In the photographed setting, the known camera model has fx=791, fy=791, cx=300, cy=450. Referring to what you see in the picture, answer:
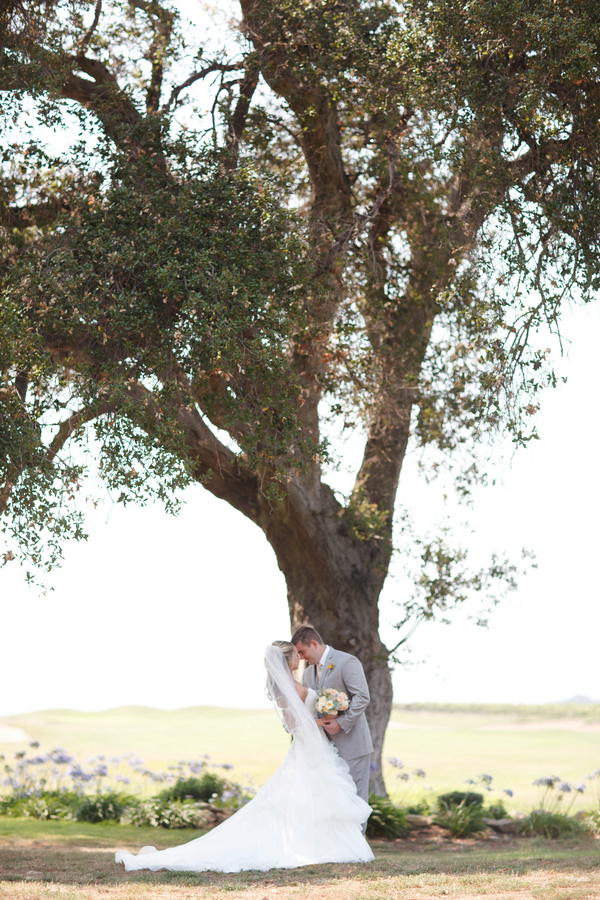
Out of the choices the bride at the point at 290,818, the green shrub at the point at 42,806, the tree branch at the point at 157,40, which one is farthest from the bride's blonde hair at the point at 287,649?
the tree branch at the point at 157,40

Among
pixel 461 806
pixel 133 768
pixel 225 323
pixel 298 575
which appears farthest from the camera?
pixel 133 768

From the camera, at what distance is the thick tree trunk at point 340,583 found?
13062mm

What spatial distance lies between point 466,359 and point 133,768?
34.7 ft

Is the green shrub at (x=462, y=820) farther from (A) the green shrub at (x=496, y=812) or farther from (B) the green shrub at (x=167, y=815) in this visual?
(B) the green shrub at (x=167, y=815)

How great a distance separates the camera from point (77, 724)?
112 ft

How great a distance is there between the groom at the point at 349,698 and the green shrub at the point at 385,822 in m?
Result: 4.05

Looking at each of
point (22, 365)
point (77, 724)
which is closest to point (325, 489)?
point (22, 365)

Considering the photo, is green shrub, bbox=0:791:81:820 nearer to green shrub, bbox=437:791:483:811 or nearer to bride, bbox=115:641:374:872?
green shrub, bbox=437:791:483:811

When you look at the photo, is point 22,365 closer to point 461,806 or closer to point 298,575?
point 298,575

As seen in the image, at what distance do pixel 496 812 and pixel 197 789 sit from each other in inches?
208

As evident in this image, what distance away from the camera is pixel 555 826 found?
489 inches

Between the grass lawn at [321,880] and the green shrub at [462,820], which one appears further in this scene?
the green shrub at [462,820]

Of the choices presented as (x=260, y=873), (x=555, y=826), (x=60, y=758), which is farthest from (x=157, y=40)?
(x=555, y=826)

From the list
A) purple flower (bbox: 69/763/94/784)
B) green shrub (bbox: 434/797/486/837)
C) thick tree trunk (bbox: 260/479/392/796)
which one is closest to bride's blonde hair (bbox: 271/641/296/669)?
thick tree trunk (bbox: 260/479/392/796)
